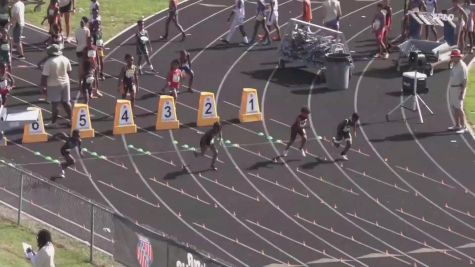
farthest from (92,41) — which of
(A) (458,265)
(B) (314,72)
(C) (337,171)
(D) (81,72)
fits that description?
(A) (458,265)

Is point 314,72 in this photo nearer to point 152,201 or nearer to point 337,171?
point 337,171

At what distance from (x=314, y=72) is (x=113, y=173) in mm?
9733

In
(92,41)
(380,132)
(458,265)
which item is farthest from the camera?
(92,41)

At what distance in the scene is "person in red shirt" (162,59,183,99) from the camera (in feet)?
112

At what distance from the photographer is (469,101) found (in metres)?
36.1

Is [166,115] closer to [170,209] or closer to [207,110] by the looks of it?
[207,110]

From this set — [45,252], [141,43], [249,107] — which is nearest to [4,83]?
[141,43]

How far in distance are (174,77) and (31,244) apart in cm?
1133

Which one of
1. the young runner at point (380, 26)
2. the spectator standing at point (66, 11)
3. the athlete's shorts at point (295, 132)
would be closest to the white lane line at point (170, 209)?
the athlete's shorts at point (295, 132)

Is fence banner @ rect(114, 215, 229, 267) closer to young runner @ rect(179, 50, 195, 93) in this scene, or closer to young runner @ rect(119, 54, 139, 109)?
young runner @ rect(119, 54, 139, 109)

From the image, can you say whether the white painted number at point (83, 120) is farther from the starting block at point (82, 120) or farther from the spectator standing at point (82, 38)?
the spectator standing at point (82, 38)

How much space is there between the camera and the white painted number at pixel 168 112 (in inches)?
1283

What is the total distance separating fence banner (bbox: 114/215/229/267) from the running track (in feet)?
10.1

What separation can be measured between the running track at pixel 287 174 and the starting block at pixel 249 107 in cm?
29
